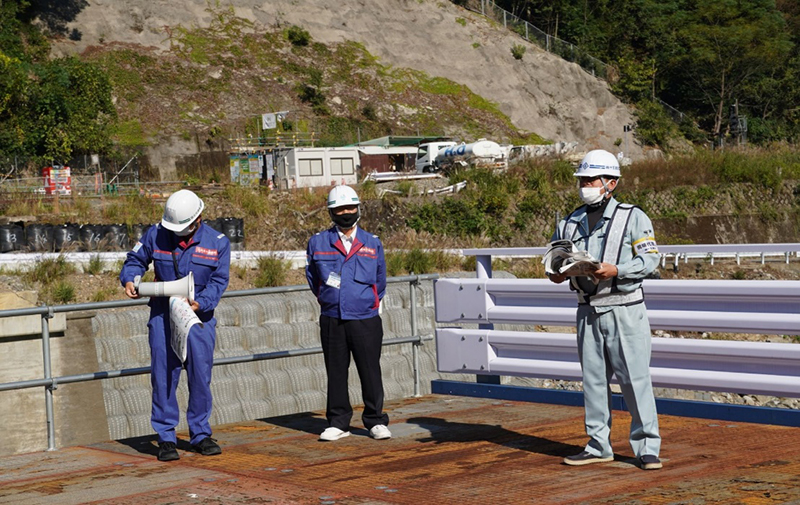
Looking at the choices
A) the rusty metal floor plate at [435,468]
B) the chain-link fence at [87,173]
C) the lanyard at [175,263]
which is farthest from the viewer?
the chain-link fence at [87,173]

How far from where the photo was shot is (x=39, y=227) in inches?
1152

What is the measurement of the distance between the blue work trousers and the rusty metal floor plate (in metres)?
0.28

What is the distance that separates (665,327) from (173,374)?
4037 mm

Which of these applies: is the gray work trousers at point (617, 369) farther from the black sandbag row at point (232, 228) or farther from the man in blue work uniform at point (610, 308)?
the black sandbag row at point (232, 228)

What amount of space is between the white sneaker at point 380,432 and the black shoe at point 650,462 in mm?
2360

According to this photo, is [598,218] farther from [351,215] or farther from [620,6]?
[620,6]

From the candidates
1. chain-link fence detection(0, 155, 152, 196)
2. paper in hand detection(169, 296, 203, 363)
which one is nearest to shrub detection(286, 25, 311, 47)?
chain-link fence detection(0, 155, 152, 196)

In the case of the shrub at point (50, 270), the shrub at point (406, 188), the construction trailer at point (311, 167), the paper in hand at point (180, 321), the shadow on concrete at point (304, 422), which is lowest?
the shadow on concrete at point (304, 422)

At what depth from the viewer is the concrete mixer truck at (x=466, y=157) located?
2002 inches

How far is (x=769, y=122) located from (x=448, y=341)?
8120 cm

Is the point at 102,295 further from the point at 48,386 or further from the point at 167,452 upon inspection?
the point at 167,452

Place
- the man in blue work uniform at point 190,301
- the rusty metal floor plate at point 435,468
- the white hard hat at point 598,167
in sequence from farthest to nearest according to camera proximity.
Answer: the man in blue work uniform at point 190,301 → the white hard hat at point 598,167 → the rusty metal floor plate at point 435,468

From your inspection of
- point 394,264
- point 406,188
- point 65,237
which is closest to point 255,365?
point 394,264

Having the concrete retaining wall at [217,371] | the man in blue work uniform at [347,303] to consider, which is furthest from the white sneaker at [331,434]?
the concrete retaining wall at [217,371]
